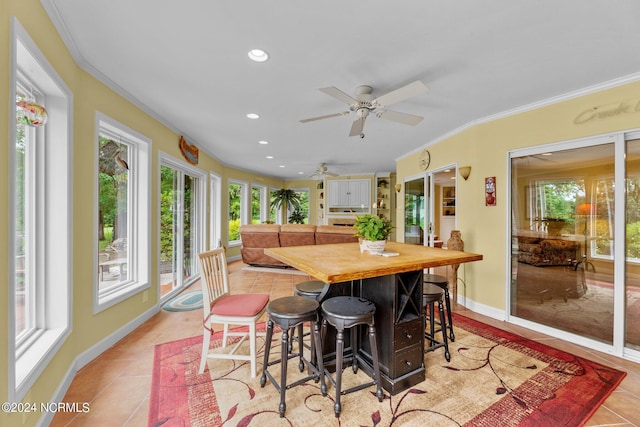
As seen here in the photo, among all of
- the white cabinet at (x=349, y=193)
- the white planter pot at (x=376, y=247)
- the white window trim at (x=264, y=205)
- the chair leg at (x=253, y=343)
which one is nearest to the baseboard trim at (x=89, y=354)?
the chair leg at (x=253, y=343)

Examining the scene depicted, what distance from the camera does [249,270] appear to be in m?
5.79

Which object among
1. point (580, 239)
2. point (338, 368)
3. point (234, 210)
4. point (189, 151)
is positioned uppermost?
point (189, 151)

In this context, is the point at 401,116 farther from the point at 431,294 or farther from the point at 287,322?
the point at 287,322

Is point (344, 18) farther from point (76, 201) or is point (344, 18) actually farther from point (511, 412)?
point (511, 412)

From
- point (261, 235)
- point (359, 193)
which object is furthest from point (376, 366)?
point (359, 193)

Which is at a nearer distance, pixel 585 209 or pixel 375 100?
pixel 375 100

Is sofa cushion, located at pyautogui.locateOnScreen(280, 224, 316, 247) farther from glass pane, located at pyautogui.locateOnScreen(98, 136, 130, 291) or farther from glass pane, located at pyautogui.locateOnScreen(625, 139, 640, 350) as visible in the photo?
glass pane, located at pyautogui.locateOnScreen(625, 139, 640, 350)

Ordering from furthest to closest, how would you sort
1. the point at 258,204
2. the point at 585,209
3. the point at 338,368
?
the point at 258,204 → the point at 585,209 → the point at 338,368

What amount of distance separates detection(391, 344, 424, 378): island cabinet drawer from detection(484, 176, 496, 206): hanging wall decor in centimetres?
226

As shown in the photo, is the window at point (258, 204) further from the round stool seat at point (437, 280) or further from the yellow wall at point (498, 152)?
the round stool seat at point (437, 280)

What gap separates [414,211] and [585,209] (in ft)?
9.13

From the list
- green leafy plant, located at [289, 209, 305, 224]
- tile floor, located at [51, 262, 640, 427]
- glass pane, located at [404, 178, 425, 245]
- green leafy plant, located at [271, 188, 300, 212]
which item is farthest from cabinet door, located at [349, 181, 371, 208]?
tile floor, located at [51, 262, 640, 427]

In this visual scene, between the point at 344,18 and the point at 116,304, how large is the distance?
10.5 feet

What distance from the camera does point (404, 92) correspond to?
6.89 ft
